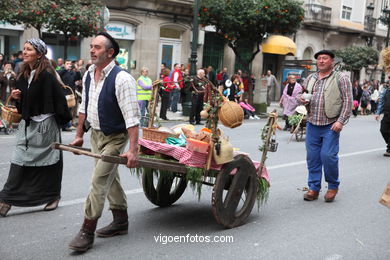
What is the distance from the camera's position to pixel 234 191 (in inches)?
201

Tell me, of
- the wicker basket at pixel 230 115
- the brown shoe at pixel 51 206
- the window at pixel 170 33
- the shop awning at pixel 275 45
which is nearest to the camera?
the wicker basket at pixel 230 115

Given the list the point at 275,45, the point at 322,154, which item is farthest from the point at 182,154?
the point at 275,45

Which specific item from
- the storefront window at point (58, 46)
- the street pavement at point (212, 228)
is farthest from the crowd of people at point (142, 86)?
the street pavement at point (212, 228)

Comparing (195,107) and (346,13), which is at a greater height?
(346,13)

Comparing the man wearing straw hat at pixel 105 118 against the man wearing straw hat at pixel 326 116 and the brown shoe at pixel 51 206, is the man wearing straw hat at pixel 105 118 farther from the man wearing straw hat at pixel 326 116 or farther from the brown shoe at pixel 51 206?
the man wearing straw hat at pixel 326 116

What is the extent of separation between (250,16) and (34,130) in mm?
14566

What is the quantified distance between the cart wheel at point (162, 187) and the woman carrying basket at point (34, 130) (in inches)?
40.9

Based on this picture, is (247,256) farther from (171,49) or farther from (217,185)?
(171,49)

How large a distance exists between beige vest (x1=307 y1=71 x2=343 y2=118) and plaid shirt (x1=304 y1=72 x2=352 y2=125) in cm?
4

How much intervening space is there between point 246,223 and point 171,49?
63.6ft

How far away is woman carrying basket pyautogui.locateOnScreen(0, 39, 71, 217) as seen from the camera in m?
5.37

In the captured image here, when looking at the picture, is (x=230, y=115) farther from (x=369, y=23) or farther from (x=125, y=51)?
(x=369, y=23)

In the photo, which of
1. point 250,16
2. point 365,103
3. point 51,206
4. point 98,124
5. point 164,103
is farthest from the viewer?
point 365,103

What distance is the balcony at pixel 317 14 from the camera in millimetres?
32031
